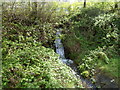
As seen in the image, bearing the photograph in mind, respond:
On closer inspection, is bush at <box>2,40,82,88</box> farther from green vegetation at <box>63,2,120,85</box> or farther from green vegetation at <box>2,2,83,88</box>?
green vegetation at <box>63,2,120,85</box>

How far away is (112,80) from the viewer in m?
4.63

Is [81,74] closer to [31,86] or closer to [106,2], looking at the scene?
[31,86]

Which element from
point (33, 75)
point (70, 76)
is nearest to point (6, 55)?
point (33, 75)

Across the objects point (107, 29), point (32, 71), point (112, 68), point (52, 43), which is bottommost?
point (112, 68)

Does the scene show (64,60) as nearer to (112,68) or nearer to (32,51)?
(32,51)

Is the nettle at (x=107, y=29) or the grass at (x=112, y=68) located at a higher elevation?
the nettle at (x=107, y=29)

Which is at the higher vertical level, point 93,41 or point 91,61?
point 93,41

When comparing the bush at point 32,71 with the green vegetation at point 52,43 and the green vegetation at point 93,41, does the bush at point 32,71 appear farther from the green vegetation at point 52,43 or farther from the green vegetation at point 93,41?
the green vegetation at point 93,41

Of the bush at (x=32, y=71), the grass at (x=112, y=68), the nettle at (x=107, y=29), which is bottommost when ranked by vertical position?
the grass at (x=112, y=68)

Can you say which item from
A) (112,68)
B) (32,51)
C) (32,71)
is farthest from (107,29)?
(32,71)

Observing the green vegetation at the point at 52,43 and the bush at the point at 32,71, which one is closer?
the bush at the point at 32,71

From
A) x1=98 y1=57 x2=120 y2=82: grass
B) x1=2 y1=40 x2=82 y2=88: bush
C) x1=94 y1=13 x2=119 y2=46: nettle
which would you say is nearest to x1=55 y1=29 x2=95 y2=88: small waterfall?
x1=2 y1=40 x2=82 y2=88: bush

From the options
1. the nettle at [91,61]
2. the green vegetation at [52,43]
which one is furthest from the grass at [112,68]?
the nettle at [91,61]

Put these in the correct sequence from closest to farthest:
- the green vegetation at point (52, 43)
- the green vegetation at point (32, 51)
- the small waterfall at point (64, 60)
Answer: the green vegetation at point (32, 51) < the green vegetation at point (52, 43) < the small waterfall at point (64, 60)
